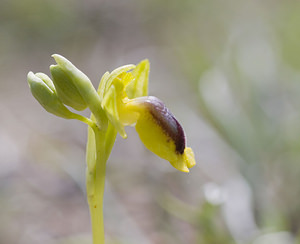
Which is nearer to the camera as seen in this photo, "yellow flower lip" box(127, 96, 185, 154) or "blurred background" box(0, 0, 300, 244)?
"yellow flower lip" box(127, 96, 185, 154)

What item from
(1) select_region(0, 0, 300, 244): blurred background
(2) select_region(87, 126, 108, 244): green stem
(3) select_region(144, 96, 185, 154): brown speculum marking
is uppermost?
(1) select_region(0, 0, 300, 244): blurred background

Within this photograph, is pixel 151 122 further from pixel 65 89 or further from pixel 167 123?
pixel 65 89

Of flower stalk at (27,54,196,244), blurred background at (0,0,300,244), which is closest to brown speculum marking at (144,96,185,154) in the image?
flower stalk at (27,54,196,244)

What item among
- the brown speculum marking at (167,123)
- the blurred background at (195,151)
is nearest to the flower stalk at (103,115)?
the brown speculum marking at (167,123)

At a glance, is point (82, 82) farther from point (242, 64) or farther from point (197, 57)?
point (197, 57)

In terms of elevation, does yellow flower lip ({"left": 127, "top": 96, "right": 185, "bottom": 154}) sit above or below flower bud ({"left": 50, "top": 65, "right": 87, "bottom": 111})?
below

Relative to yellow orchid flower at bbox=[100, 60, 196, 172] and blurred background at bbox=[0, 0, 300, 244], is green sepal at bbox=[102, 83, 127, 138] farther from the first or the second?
blurred background at bbox=[0, 0, 300, 244]
